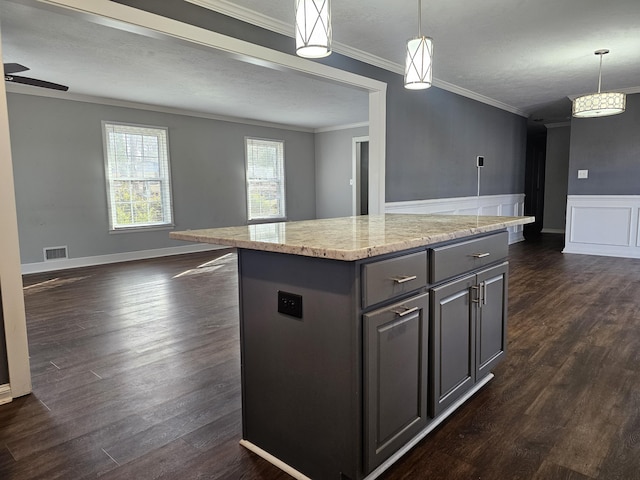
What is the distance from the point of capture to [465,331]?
1970mm

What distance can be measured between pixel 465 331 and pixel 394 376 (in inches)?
23.5

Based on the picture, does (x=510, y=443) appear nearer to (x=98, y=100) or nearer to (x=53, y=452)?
(x=53, y=452)

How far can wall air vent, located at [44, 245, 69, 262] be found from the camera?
5.84m

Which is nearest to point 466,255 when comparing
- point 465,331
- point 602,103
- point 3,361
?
point 465,331

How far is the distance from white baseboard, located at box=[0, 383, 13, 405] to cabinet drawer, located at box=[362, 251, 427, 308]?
6.73ft

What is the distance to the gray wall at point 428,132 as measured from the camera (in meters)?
3.17

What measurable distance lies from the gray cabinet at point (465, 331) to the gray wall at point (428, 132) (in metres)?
2.46

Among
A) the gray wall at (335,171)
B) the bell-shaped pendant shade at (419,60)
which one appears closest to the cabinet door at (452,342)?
the bell-shaped pendant shade at (419,60)

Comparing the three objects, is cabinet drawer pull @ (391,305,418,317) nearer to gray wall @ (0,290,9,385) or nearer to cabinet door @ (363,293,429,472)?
cabinet door @ (363,293,429,472)

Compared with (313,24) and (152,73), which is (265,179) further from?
(313,24)

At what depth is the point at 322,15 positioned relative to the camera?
1.82m

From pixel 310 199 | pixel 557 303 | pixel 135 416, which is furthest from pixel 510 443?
pixel 310 199

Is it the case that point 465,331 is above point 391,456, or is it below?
above

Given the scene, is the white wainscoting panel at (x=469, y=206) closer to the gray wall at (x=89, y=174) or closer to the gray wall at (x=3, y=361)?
the gray wall at (x=3, y=361)
